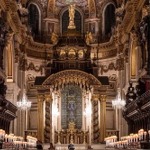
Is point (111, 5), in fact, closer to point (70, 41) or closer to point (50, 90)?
point (70, 41)

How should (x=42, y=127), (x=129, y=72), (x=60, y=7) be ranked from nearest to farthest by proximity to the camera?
1. (x=129, y=72)
2. (x=42, y=127)
3. (x=60, y=7)

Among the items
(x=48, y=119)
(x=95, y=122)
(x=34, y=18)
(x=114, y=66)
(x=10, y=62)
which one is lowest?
(x=95, y=122)

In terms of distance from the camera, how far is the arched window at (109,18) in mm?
46125

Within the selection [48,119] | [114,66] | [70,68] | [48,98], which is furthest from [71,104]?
[114,66]

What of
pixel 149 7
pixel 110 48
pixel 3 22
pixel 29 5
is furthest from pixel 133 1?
pixel 29 5

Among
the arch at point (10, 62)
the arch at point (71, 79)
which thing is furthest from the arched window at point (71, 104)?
the arch at point (10, 62)

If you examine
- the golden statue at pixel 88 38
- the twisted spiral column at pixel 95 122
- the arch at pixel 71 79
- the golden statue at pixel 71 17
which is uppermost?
the golden statue at pixel 71 17

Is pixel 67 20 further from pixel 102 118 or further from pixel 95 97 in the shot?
pixel 102 118

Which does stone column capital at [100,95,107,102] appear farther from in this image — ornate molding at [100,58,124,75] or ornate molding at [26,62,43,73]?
ornate molding at [26,62,43,73]

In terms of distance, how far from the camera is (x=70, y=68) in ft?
142

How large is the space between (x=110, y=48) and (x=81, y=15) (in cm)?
622

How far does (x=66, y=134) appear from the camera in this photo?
41375 millimetres

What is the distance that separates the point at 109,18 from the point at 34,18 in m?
7.14

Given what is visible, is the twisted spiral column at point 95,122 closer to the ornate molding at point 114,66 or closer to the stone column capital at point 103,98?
the stone column capital at point 103,98
